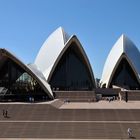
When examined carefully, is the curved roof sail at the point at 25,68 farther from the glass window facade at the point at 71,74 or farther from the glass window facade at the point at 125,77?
the glass window facade at the point at 125,77

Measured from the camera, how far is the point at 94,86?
4516cm

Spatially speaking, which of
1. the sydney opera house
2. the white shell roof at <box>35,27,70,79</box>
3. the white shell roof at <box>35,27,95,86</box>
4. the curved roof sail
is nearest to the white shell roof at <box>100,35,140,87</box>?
the sydney opera house

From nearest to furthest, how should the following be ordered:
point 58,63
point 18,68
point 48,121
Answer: point 48,121 < point 18,68 < point 58,63

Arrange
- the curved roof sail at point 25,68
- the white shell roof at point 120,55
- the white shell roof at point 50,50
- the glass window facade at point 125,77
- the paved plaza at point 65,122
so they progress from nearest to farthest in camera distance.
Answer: the paved plaza at point 65,122
the curved roof sail at point 25,68
the white shell roof at point 50,50
the white shell roof at point 120,55
the glass window facade at point 125,77

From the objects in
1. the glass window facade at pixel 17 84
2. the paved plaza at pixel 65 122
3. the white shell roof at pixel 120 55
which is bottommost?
the paved plaza at pixel 65 122

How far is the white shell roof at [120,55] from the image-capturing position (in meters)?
47.0

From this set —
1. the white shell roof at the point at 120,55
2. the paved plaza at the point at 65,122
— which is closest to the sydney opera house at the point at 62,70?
the white shell roof at the point at 120,55

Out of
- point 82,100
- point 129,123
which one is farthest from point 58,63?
point 129,123

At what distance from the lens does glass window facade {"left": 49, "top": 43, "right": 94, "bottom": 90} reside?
146ft

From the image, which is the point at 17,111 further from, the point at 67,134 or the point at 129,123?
the point at 129,123

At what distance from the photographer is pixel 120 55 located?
46.7m

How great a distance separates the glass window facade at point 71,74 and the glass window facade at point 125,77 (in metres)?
4.57

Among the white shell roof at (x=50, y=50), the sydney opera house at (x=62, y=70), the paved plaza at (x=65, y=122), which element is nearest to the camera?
the paved plaza at (x=65, y=122)

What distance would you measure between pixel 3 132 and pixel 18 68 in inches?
513
